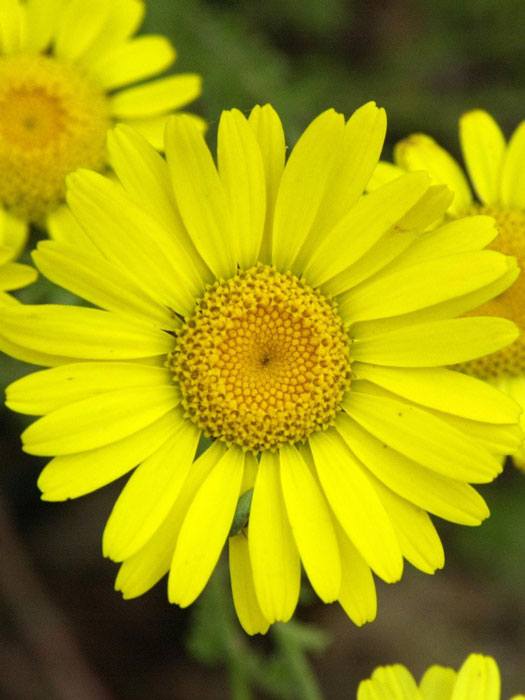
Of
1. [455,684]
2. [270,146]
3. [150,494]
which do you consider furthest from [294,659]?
[270,146]

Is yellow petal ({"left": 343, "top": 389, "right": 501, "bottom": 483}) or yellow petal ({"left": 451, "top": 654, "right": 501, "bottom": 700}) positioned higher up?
yellow petal ({"left": 343, "top": 389, "right": 501, "bottom": 483})

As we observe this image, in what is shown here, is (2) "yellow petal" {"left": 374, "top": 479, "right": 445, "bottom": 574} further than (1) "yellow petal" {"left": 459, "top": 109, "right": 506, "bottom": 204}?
No

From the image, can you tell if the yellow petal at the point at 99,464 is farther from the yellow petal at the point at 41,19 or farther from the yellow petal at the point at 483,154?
the yellow petal at the point at 41,19

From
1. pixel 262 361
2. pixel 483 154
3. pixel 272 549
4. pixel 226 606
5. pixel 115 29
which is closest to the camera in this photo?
pixel 272 549

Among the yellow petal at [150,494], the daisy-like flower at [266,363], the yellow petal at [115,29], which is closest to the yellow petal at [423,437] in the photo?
the daisy-like flower at [266,363]

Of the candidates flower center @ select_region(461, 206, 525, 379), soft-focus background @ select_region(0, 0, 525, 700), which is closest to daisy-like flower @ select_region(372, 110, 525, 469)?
flower center @ select_region(461, 206, 525, 379)

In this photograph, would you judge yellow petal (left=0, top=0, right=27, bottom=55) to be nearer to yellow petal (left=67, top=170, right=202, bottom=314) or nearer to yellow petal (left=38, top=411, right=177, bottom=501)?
yellow petal (left=67, top=170, right=202, bottom=314)

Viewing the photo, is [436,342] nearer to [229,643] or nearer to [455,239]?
[455,239]
